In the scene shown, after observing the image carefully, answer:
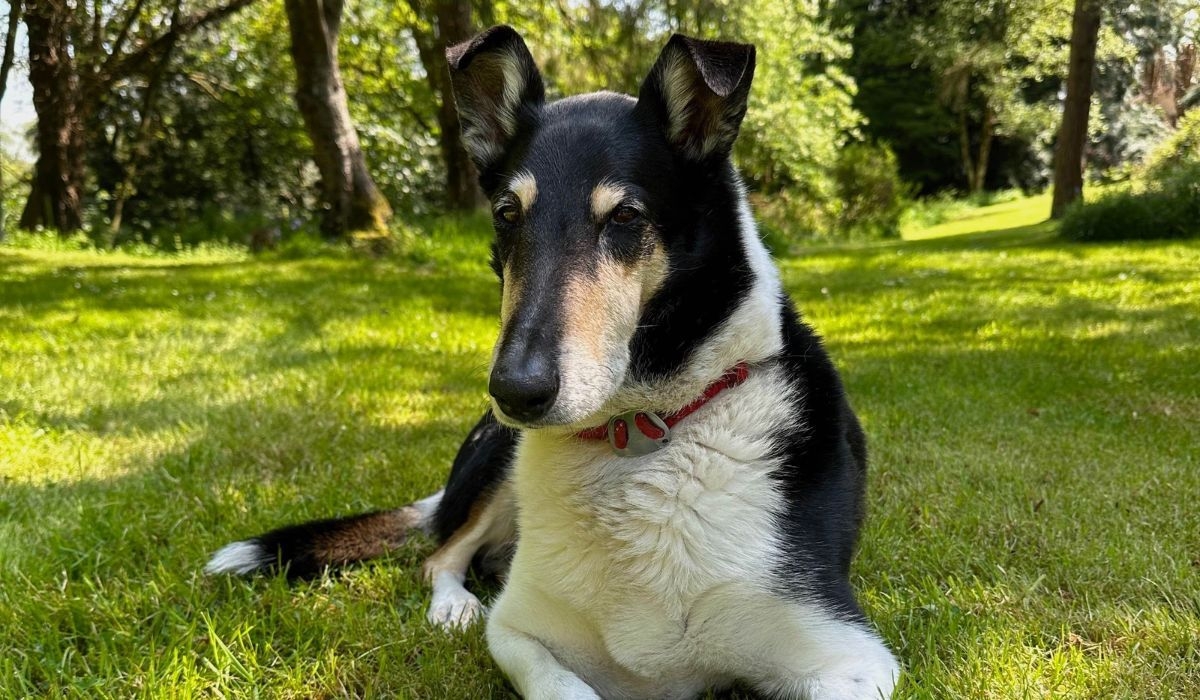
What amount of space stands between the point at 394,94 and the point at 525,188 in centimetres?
1986

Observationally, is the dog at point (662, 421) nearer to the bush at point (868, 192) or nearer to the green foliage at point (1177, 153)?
the green foliage at point (1177, 153)

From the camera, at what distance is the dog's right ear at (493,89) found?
219cm

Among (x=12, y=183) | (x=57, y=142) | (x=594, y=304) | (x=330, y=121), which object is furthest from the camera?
(x=12, y=183)

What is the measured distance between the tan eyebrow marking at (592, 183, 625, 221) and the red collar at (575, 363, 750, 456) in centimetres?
50

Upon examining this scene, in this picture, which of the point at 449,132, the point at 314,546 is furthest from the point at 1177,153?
the point at 314,546

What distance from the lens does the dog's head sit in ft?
5.80

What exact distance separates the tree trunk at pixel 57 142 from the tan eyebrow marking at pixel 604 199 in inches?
587

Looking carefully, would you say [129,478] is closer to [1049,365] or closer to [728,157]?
[728,157]

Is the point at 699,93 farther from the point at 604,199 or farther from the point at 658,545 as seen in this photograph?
the point at 658,545

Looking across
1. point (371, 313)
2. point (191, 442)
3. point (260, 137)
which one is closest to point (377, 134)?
point (260, 137)

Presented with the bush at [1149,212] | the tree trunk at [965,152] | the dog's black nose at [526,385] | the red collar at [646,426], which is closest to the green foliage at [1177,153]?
the bush at [1149,212]

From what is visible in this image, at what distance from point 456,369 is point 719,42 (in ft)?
13.3

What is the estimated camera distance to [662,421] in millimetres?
1999

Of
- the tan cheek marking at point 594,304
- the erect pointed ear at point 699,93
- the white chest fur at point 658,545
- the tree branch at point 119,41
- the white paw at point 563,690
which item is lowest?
the white paw at point 563,690
